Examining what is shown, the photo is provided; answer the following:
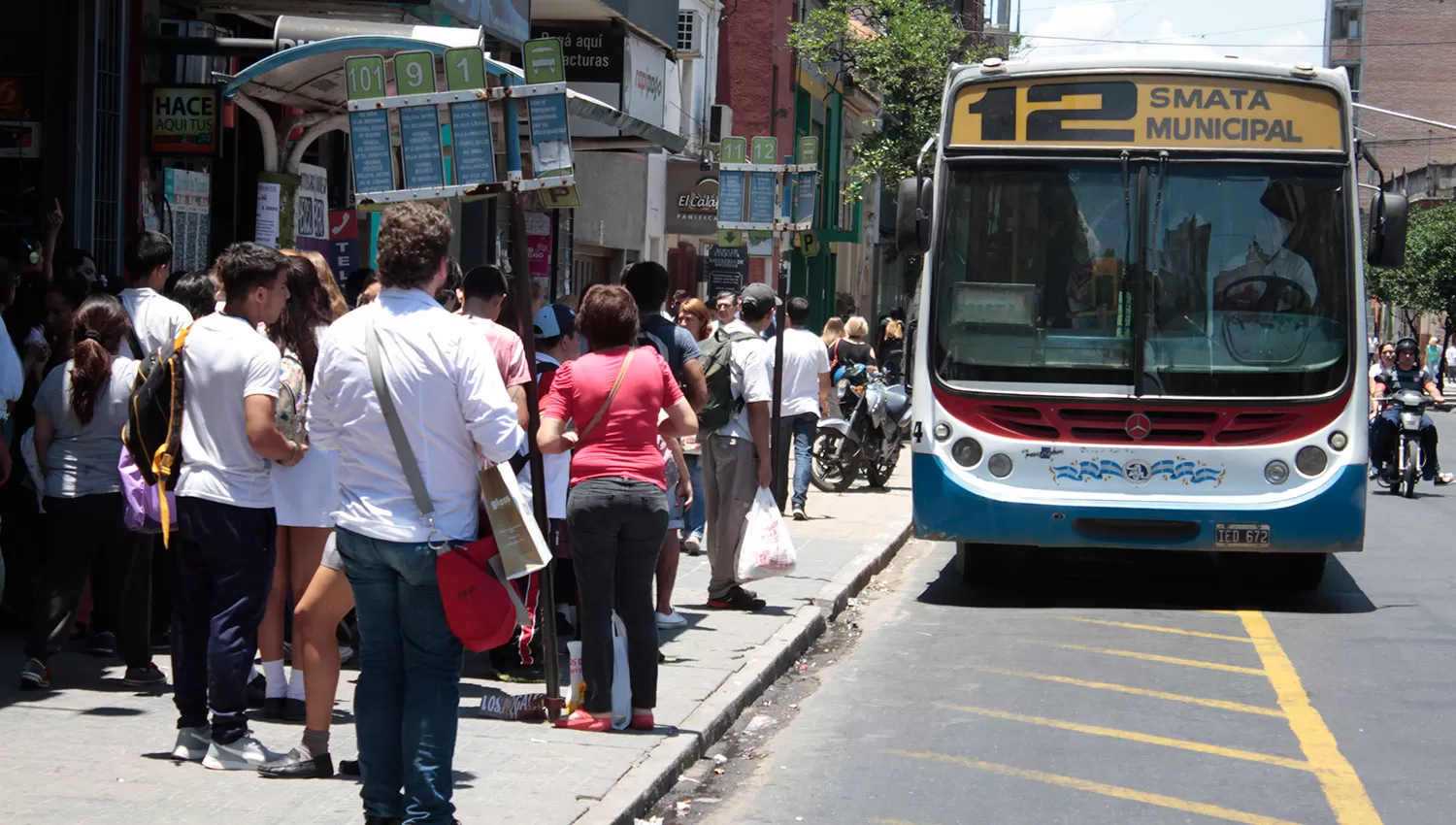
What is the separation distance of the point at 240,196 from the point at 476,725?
6.76 metres

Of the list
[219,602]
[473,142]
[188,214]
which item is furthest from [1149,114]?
[219,602]

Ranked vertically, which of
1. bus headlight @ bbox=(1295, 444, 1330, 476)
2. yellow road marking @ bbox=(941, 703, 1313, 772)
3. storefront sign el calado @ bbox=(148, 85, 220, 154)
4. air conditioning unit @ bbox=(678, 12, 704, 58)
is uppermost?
air conditioning unit @ bbox=(678, 12, 704, 58)

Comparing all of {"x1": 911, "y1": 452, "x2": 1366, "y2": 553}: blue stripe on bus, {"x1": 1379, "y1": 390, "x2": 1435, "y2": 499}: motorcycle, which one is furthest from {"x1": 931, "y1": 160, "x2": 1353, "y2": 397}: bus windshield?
{"x1": 1379, "y1": 390, "x2": 1435, "y2": 499}: motorcycle

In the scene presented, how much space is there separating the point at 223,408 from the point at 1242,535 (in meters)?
6.60

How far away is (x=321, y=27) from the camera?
1045 centimetres

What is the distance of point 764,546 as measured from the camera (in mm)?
9414

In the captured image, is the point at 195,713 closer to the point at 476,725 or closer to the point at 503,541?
the point at 476,725

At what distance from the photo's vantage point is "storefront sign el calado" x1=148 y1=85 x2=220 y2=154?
35.1ft

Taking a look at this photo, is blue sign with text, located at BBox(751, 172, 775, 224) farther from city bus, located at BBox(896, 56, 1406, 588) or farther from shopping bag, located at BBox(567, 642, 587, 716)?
shopping bag, located at BBox(567, 642, 587, 716)

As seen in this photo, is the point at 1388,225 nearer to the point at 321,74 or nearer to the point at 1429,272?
the point at 321,74

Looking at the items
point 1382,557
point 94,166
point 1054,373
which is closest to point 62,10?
point 94,166

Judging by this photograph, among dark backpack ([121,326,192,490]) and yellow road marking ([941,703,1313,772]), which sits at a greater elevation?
dark backpack ([121,326,192,490])

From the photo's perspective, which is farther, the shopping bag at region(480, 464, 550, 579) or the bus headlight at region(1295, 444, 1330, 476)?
the bus headlight at region(1295, 444, 1330, 476)

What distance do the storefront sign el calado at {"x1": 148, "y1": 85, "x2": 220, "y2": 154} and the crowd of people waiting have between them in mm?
2049
